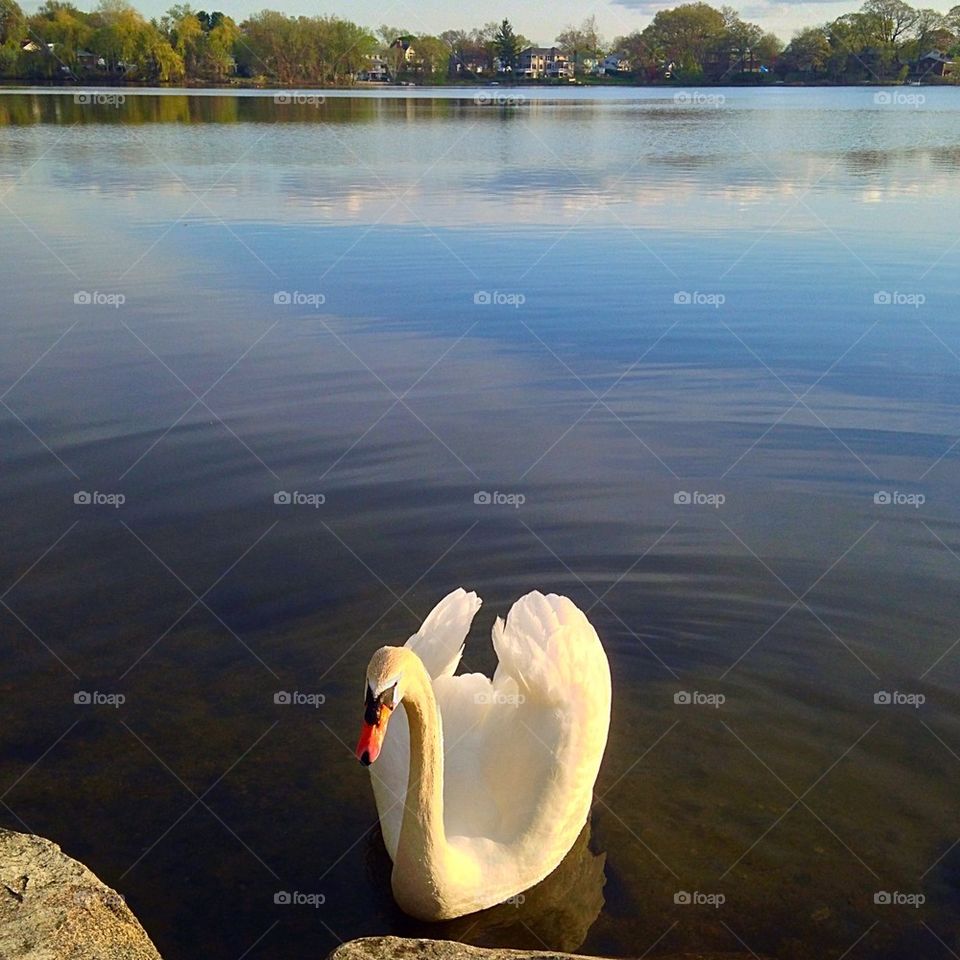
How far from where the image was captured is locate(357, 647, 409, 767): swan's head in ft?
14.2

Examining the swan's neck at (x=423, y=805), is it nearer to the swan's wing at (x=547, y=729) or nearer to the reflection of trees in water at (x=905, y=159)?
the swan's wing at (x=547, y=729)

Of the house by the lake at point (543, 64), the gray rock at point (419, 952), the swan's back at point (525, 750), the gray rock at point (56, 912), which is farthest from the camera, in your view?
the house by the lake at point (543, 64)

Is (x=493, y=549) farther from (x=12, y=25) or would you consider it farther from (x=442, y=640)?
(x=12, y=25)

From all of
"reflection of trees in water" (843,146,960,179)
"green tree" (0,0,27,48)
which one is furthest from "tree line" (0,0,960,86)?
"reflection of trees in water" (843,146,960,179)

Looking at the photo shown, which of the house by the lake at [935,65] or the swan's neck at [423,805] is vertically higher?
the house by the lake at [935,65]

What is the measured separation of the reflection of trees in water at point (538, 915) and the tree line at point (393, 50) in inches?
3706

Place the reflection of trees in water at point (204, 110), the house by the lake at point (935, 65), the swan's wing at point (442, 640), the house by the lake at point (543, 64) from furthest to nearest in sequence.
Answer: the house by the lake at point (543, 64) → the house by the lake at point (935, 65) → the reflection of trees in water at point (204, 110) → the swan's wing at point (442, 640)

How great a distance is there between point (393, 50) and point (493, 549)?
11604cm

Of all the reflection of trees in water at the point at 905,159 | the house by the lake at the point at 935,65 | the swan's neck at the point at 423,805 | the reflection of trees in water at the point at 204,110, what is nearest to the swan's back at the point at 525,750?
the swan's neck at the point at 423,805

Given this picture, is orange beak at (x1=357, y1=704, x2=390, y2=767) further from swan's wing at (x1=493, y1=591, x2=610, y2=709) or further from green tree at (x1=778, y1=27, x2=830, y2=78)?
green tree at (x1=778, y1=27, x2=830, y2=78)

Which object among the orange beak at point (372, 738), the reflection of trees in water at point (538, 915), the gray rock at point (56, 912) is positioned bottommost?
the reflection of trees in water at point (538, 915)

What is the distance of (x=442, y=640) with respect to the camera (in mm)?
5957

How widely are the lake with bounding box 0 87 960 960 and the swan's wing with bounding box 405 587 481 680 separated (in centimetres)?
78

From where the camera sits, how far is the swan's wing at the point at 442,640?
234 inches
